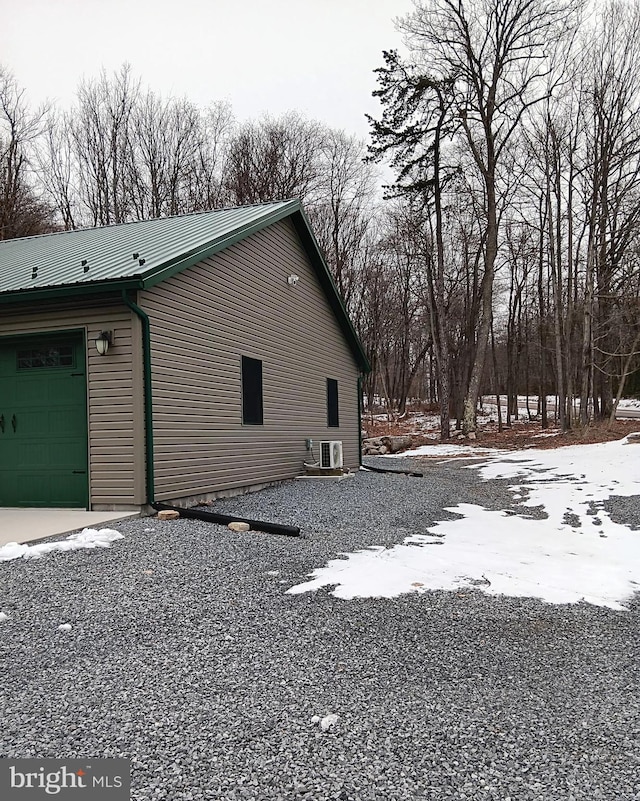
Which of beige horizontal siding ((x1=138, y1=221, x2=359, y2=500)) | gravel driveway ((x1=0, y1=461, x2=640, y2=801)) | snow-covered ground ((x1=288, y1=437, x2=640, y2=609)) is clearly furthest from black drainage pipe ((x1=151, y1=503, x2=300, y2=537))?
gravel driveway ((x1=0, y1=461, x2=640, y2=801))

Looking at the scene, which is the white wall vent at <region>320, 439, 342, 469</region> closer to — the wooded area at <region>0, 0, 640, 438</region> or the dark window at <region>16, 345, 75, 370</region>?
the dark window at <region>16, 345, 75, 370</region>

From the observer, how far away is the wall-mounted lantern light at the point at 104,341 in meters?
6.13

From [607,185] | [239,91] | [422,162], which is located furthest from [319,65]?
[607,185]

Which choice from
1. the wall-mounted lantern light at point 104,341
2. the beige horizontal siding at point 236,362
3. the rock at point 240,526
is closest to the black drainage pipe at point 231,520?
the rock at point 240,526

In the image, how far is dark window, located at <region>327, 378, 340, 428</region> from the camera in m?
12.3

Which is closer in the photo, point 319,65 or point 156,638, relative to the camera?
point 156,638

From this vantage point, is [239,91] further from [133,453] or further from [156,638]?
[156,638]

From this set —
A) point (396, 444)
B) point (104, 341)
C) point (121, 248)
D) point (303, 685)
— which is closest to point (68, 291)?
point (104, 341)

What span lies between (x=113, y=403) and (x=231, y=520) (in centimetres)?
180

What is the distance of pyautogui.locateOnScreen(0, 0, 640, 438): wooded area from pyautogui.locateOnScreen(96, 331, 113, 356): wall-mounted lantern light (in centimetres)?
1390

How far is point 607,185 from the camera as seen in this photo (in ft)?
56.0

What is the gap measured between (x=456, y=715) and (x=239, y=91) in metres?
25.3

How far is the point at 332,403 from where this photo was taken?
12.5 meters

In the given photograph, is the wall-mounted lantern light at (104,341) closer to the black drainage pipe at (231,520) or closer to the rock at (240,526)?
the black drainage pipe at (231,520)
